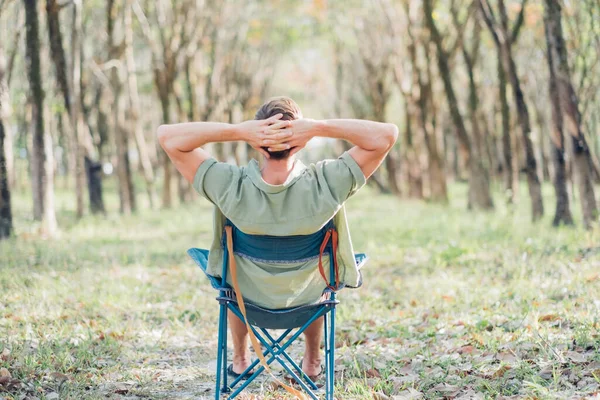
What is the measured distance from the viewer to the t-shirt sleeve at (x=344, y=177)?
3654mm

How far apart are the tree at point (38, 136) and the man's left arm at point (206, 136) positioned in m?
6.89

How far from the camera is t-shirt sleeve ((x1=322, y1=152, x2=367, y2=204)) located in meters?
3.65

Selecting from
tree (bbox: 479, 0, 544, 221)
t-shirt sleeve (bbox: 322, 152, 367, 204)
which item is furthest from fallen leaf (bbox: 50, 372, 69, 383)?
tree (bbox: 479, 0, 544, 221)

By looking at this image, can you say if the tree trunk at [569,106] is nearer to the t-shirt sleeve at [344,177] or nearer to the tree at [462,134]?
the tree at [462,134]

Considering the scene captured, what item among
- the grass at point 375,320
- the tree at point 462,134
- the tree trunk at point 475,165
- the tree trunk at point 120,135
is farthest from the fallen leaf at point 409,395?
the tree trunk at point 120,135

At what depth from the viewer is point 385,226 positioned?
11.5 metres

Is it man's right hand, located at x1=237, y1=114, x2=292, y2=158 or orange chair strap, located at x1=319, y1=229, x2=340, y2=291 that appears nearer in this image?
man's right hand, located at x1=237, y1=114, x2=292, y2=158

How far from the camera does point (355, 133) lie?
11.8 feet

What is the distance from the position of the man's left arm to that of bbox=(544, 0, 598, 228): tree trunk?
632 cm

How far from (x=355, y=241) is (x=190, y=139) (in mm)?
6521

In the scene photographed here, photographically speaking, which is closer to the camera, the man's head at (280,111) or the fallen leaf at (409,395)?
the man's head at (280,111)

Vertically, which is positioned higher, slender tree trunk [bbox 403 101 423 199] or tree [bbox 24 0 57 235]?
tree [bbox 24 0 57 235]

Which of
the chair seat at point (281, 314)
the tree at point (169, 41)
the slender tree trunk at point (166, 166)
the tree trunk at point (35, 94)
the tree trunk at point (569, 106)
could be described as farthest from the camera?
the slender tree trunk at point (166, 166)

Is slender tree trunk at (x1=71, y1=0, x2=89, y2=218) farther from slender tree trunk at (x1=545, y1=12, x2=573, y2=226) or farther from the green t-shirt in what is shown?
the green t-shirt
